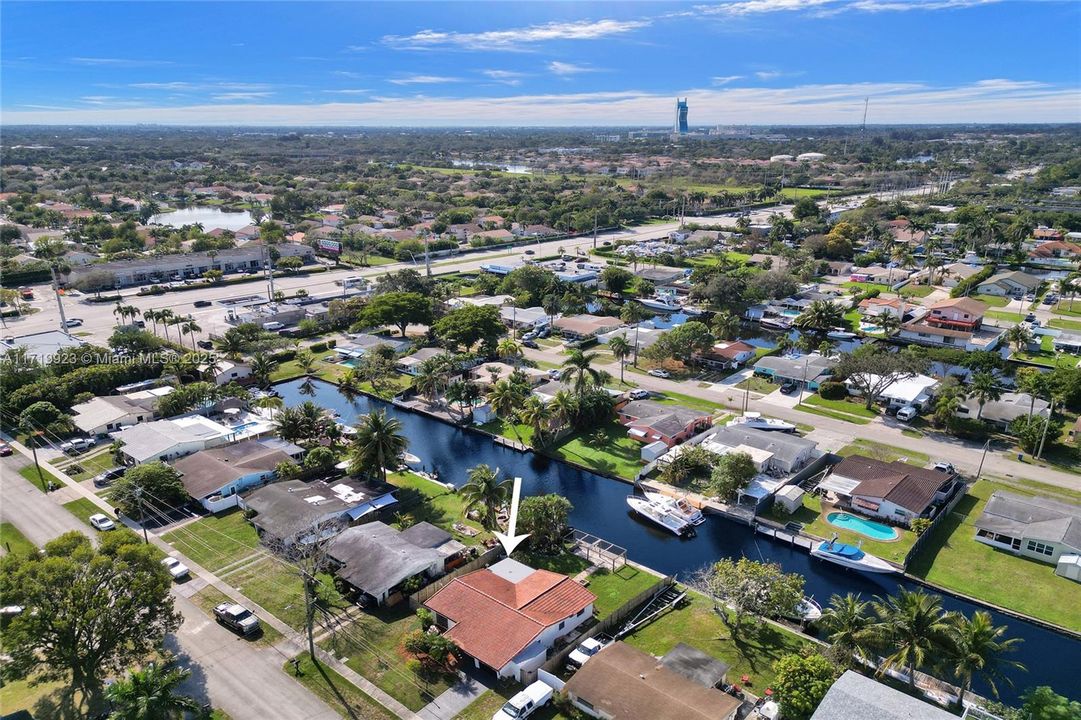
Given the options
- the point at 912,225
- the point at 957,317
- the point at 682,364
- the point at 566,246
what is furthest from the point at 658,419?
the point at 912,225

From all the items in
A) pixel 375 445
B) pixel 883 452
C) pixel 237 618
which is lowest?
pixel 883 452

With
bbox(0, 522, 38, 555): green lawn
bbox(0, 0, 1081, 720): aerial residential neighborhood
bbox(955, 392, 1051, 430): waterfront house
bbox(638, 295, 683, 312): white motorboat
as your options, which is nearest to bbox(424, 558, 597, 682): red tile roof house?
bbox(0, 0, 1081, 720): aerial residential neighborhood

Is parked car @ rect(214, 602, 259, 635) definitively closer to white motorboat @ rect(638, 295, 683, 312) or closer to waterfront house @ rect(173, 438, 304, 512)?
waterfront house @ rect(173, 438, 304, 512)

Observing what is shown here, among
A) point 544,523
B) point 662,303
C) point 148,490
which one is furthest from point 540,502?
point 662,303

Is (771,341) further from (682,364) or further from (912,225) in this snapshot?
(912,225)

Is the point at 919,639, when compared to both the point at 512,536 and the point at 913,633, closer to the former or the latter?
the point at 913,633
